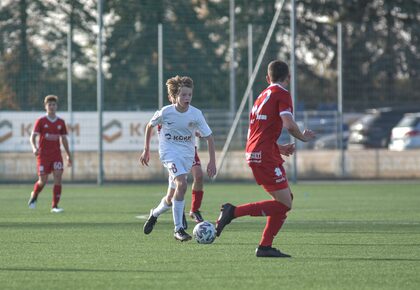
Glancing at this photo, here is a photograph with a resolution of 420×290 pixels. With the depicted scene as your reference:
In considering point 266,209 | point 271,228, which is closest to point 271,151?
point 266,209

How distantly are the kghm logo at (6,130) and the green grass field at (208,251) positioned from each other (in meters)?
9.92

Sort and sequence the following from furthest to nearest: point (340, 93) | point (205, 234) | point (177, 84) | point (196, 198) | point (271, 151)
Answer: point (340, 93)
point (196, 198)
point (177, 84)
point (205, 234)
point (271, 151)

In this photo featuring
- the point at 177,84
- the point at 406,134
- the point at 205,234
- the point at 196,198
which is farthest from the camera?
the point at 406,134

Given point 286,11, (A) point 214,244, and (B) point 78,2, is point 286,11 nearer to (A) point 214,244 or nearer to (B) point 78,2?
(B) point 78,2

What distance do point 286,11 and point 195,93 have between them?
4.84m

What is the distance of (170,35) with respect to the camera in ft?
104

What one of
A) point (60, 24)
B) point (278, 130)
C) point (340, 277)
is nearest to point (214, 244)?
point (278, 130)

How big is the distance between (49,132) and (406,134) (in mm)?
18031

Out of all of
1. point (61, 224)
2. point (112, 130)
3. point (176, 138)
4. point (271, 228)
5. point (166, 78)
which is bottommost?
point (61, 224)

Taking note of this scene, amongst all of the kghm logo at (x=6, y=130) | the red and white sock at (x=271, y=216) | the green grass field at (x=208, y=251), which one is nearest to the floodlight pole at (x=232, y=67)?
the kghm logo at (x=6, y=130)

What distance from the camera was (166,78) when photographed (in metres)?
31.3

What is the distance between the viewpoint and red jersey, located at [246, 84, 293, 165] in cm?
1091

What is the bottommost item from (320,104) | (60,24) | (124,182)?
(124,182)

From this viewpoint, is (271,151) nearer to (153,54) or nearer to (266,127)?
(266,127)
